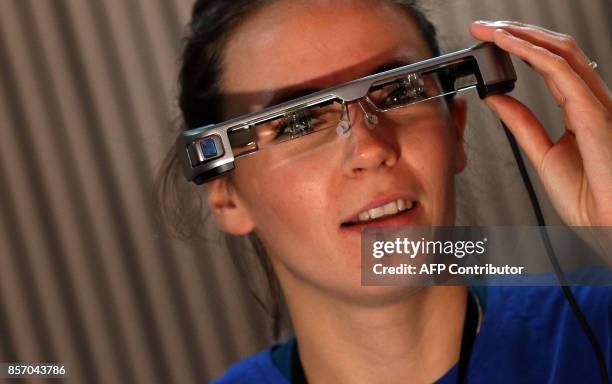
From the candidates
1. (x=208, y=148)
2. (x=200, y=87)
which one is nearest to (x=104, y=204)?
(x=200, y=87)

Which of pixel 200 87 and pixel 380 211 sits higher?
pixel 200 87

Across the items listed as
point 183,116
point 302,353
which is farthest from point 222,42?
point 302,353

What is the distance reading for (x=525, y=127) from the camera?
3.00 ft

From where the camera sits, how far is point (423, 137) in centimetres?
93

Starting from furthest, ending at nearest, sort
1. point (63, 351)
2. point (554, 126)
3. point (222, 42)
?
point (554, 126) → point (63, 351) → point (222, 42)

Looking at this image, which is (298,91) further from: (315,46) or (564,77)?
(564,77)

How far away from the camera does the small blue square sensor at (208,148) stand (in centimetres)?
90

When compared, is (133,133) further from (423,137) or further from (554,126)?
(554,126)

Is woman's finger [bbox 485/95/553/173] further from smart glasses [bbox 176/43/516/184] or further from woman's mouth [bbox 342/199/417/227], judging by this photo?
woman's mouth [bbox 342/199/417/227]

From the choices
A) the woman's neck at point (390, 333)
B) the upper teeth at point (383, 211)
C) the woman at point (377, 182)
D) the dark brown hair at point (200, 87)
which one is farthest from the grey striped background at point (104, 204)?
the upper teeth at point (383, 211)

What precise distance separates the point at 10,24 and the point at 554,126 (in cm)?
88

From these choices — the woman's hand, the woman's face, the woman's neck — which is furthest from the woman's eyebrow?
the woman's neck

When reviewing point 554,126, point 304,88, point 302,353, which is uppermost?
point 304,88

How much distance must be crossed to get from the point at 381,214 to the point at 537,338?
0.27 metres
